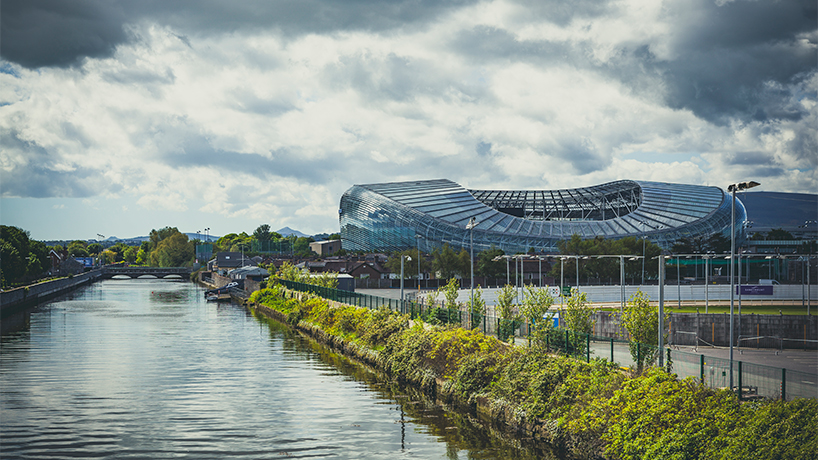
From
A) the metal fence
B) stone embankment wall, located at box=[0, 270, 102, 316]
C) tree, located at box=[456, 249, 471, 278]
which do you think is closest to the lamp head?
the metal fence

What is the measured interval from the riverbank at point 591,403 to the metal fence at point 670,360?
91 centimetres

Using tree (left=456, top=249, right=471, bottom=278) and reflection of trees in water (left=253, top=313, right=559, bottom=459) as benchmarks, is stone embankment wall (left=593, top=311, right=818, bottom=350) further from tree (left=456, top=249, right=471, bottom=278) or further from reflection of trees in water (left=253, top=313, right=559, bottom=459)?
tree (left=456, top=249, right=471, bottom=278)

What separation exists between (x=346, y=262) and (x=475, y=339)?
77.7 metres

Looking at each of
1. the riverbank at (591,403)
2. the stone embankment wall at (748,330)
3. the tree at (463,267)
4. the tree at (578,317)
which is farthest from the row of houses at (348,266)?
the tree at (578,317)

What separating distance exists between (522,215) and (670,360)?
142 m

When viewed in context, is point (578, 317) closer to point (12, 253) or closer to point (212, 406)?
point (212, 406)

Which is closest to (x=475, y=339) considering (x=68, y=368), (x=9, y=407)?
(x=9, y=407)

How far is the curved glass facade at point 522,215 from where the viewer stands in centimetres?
12538

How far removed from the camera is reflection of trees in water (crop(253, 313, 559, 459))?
736 inches

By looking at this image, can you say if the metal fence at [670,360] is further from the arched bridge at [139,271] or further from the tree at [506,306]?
the arched bridge at [139,271]

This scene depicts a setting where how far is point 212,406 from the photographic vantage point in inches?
955

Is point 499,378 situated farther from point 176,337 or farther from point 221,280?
point 221,280

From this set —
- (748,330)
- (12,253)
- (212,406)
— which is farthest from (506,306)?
(12,253)

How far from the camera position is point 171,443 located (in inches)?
760
